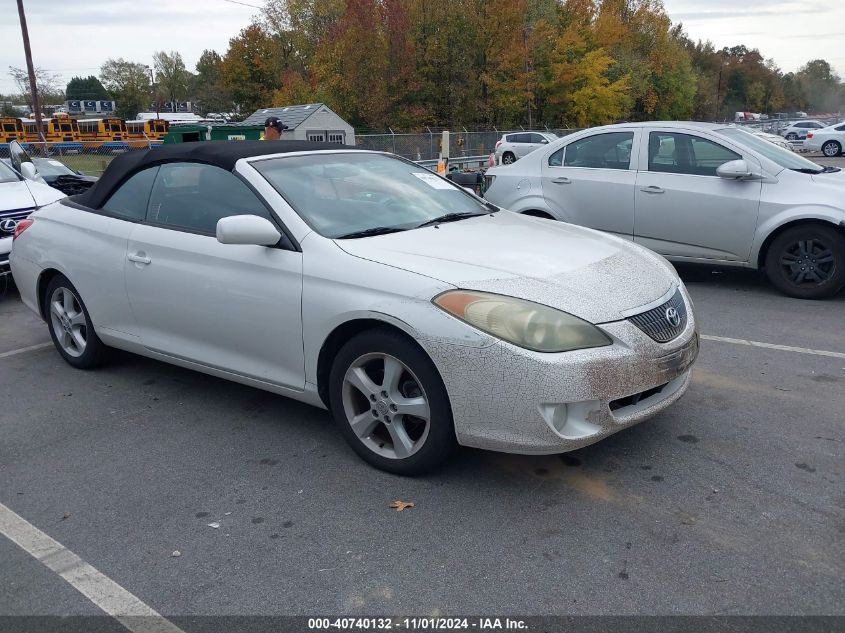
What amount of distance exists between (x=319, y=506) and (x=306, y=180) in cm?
187

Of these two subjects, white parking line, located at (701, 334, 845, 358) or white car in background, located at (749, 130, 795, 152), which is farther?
white car in background, located at (749, 130, 795, 152)

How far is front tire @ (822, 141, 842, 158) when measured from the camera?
30859mm

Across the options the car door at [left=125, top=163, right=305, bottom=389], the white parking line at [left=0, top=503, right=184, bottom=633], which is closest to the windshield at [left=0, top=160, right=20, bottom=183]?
the car door at [left=125, top=163, right=305, bottom=389]

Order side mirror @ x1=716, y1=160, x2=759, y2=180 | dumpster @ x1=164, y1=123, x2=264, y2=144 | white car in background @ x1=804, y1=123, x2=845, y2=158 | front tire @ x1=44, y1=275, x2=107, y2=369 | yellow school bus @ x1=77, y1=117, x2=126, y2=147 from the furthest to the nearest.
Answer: yellow school bus @ x1=77, y1=117, x2=126, y2=147
white car in background @ x1=804, y1=123, x2=845, y2=158
dumpster @ x1=164, y1=123, x2=264, y2=144
side mirror @ x1=716, y1=160, x2=759, y2=180
front tire @ x1=44, y1=275, x2=107, y2=369

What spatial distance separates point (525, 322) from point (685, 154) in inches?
195

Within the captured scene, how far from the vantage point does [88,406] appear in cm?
474

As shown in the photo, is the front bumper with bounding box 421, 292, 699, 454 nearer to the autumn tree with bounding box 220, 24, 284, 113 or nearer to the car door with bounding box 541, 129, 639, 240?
the car door with bounding box 541, 129, 639, 240

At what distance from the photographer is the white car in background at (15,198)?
7.68m

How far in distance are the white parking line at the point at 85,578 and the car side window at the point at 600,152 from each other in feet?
20.8

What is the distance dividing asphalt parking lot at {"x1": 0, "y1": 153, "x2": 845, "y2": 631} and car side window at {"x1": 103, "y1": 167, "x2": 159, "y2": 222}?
1197 millimetres

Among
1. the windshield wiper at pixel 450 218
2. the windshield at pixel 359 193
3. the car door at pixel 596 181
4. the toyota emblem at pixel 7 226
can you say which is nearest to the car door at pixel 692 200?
the car door at pixel 596 181

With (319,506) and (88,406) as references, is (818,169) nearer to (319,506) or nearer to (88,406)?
(319,506)

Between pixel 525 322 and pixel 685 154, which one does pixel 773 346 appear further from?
pixel 525 322

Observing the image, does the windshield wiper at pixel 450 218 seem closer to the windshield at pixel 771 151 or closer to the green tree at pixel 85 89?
the windshield at pixel 771 151
